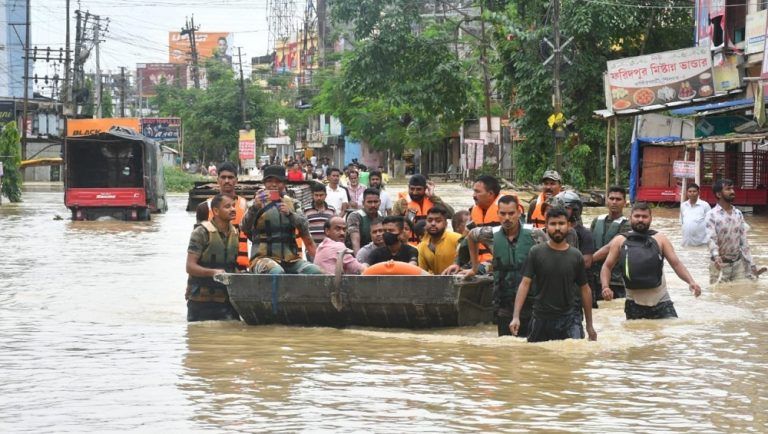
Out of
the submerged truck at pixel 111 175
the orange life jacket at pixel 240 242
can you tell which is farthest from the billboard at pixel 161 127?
the orange life jacket at pixel 240 242

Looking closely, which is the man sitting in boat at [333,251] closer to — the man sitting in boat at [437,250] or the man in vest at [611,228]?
the man sitting in boat at [437,250]

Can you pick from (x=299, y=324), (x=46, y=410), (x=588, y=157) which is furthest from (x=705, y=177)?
(x=46, y=410)

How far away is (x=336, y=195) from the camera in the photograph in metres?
17.0

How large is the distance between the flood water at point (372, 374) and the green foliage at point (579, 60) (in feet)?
91.3

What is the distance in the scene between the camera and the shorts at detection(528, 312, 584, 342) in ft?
31.7

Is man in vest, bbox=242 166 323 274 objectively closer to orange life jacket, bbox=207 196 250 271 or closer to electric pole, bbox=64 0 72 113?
orange life jacket, bbox=207 196 250 271

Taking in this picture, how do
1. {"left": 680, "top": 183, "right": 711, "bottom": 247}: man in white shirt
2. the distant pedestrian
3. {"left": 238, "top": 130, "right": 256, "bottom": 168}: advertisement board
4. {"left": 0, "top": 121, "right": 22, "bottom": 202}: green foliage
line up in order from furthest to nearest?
1. {"left": 238, "top": 130, "right": 256, "bottom": 168}: advertisement board
2. {"left": 0, "top": 121, "right": 22, "bottom": 202}: green foliage
3. {"left": 680, "top": 183, "right": 711, "bottom": 247}: man in white shirt
4. the distant pedestrian

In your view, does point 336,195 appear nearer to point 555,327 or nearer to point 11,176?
point 555,327

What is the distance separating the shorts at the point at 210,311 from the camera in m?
12.6

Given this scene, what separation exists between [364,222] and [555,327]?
4.63m

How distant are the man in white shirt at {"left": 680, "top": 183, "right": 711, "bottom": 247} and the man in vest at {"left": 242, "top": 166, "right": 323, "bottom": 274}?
9962mm

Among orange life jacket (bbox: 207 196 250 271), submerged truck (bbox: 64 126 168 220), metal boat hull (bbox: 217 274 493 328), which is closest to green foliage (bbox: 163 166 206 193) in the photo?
submerged truck (bbox: 64 126 168 220)

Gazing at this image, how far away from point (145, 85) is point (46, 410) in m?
170

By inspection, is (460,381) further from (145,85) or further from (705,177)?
(145,85)
